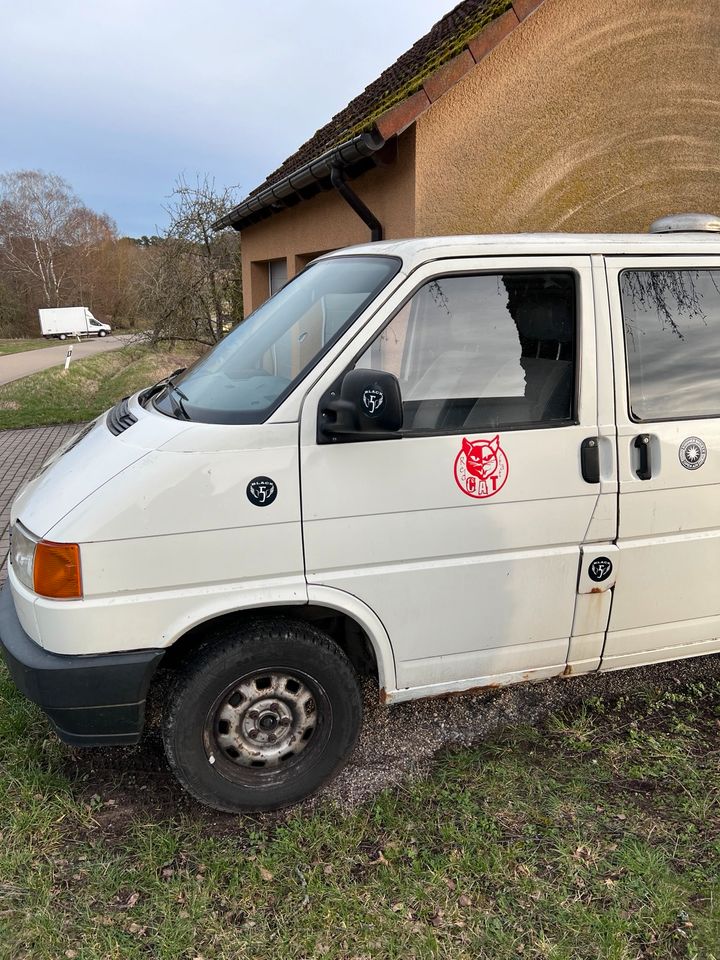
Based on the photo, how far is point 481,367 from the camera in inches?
114

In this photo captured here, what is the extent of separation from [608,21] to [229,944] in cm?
782

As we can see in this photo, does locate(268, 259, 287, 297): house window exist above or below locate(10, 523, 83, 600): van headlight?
above

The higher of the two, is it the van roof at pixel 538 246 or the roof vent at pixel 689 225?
the roof vent at pixel 689 225

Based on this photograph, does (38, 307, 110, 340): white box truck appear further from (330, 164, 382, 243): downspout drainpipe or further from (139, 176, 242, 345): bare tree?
(330, 164, 382, 243): downspout drainpipe

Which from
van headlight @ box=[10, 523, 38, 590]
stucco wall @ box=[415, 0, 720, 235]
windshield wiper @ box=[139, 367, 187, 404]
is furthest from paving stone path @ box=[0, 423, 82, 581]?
stucco wall @ box=[415, 0, 720, 235]

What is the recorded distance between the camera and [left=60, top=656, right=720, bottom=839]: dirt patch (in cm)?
300

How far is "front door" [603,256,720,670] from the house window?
8735mm

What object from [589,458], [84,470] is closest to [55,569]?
[84,470]

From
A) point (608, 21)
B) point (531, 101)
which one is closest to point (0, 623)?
point (531, 101)

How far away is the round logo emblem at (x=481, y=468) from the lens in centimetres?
281

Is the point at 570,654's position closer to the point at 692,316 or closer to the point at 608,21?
the point at 692,316

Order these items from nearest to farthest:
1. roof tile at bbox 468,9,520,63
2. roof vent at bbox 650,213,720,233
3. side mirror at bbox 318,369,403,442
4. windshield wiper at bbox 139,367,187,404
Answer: side mirror at bbox 318,369,403,442
windshield wiper at bbox 139,367,187,404
roof vent at bbox 650,213,720,233
roof tile at bbox 468,9,520,63

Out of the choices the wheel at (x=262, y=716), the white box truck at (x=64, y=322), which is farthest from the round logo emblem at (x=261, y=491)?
the white box truck at (x=64, y=322)

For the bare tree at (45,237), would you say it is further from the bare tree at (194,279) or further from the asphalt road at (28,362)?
the bare tree at (194,279)
